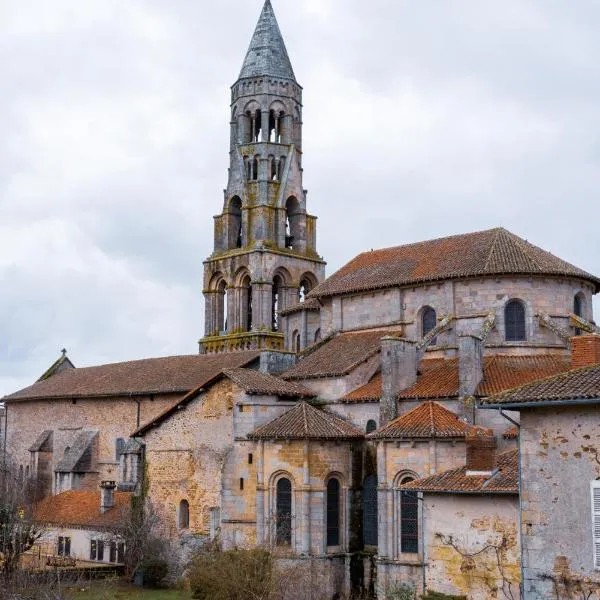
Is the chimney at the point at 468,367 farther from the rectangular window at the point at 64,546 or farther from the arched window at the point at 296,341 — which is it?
the rectangular window at the point at 64,546

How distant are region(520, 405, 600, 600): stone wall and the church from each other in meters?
4.79

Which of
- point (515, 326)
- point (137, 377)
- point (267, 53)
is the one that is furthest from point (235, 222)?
point (515, 326)

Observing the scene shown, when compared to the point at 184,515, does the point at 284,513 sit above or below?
above

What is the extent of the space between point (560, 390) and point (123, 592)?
850 inches

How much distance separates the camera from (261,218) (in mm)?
60125

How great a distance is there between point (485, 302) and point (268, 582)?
50.7ft

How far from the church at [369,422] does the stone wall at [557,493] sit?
4793mm

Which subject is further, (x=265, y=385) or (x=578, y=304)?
(x=578, y=304)

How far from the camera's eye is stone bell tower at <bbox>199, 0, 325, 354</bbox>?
59.5 metres

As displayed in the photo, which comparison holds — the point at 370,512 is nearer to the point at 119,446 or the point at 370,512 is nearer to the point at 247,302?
the point at 119,446

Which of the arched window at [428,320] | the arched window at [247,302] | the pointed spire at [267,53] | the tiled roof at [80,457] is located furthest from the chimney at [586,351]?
the pointed spire at [267,53]

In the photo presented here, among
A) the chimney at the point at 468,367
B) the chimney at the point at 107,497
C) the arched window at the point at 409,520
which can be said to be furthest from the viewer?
the chimney at the point at 107,497

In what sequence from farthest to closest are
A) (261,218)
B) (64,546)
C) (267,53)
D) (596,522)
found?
(267,53)
(261,218)
(64,546)
(596,522)

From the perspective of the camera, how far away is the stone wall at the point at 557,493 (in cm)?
1712
